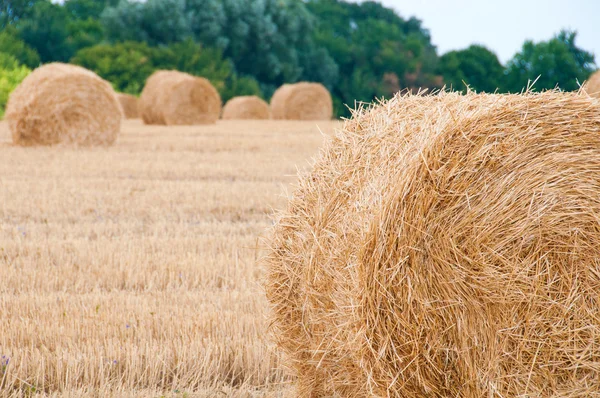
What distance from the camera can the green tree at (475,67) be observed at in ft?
148

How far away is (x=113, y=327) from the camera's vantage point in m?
4.00

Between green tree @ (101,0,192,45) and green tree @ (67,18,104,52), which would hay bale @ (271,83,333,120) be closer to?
green tree @ (101,0,192,45)

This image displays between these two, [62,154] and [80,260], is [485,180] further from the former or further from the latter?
[62,154]

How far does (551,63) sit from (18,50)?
102ft

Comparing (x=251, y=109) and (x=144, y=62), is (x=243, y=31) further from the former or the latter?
(x=251, y=109)

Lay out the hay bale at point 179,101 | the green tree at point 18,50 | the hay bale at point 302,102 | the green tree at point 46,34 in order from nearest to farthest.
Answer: the hay bale at point 179,101 → the hay bale at point 302,102 → the green tree at point 18,50 → the green tree at point 46,34

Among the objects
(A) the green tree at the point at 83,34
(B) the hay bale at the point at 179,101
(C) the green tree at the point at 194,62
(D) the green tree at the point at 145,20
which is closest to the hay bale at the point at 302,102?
(B) the hay bale at the point at 179,101

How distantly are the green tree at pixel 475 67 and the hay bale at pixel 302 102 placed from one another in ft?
69.8

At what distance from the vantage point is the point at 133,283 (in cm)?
494

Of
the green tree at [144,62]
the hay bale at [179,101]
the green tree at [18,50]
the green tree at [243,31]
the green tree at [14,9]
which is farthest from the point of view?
the green tree at [14,9]

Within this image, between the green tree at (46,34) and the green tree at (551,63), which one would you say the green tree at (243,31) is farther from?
the green tree at (551,63)

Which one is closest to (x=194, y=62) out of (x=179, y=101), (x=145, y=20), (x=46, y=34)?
(x=145, y=20)

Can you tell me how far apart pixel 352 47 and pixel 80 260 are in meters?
40.3

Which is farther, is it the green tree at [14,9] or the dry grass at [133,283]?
the green tree at [14,9]
